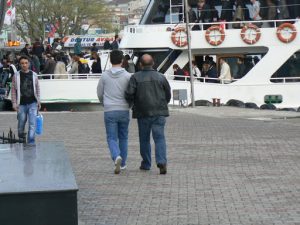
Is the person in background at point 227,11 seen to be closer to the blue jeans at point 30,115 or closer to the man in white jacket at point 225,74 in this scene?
the man in white jacket at point 225,74

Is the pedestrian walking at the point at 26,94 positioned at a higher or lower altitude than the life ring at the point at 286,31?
lower

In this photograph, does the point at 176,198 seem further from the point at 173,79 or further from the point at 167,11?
the point at 167,11

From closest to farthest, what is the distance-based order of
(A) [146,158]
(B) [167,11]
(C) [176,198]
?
(C) [176,198]
(A) [146,158]
(B) [167,11]

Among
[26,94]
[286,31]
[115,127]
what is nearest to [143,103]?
[115,127]

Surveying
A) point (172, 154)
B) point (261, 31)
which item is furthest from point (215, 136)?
point (261, 31)

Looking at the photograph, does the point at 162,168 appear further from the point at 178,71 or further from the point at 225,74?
the point at 178,71

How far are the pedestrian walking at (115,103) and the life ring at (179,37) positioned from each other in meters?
18.2

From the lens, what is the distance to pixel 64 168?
7.42 metres

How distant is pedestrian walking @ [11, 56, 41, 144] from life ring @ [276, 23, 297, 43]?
1582cm

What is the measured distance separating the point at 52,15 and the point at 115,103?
2947 inches

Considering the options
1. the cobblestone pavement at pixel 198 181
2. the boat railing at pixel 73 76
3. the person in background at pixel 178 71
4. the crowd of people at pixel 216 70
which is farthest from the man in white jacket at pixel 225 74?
the cobblestone pavement at pixel 198 181

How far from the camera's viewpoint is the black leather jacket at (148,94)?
11.6 m

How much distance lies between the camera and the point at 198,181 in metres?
Result: 11.2

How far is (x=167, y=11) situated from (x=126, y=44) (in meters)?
2.33
